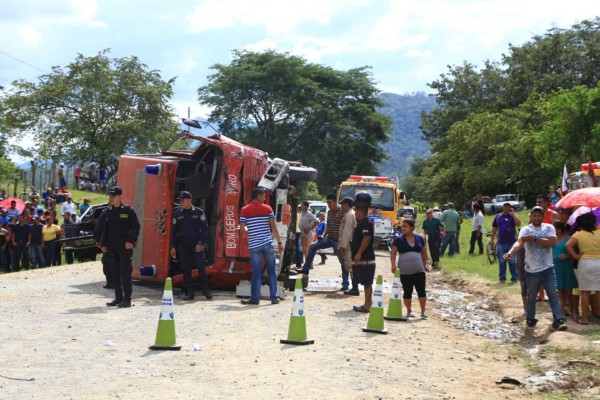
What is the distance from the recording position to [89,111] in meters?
48.4

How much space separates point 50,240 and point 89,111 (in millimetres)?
26970

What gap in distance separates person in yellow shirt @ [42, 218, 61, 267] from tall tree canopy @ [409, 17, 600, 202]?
26388mm

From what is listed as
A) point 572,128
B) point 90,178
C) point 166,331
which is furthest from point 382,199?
point 90,178

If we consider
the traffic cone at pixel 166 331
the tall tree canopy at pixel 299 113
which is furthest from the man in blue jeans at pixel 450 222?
the tall tree canopy at pixel 299 113

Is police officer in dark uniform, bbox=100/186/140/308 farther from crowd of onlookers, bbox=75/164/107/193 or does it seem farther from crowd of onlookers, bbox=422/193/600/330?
crowd of onlookers, bbox=75/164/107/193

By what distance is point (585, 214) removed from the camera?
12.7 metres

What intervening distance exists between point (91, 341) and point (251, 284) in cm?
436

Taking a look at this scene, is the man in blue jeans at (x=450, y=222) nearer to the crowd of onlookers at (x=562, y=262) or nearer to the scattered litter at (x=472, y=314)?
the scattered litter at (x=472, y=314)

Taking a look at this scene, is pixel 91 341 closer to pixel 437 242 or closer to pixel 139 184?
pixel 139 184

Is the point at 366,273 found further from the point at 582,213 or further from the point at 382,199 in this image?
the point at 382,199

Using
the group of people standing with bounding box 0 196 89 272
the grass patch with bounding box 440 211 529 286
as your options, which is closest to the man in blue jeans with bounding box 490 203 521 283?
the grass patch with bounding box 440 211 529 286

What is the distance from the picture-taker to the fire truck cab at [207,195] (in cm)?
1484

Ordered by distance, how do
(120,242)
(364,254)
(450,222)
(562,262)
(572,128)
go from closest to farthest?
(562,262) < (120,242) < (364,254) < (450,222) < (572,128)

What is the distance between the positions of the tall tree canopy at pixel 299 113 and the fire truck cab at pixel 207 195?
136ft
